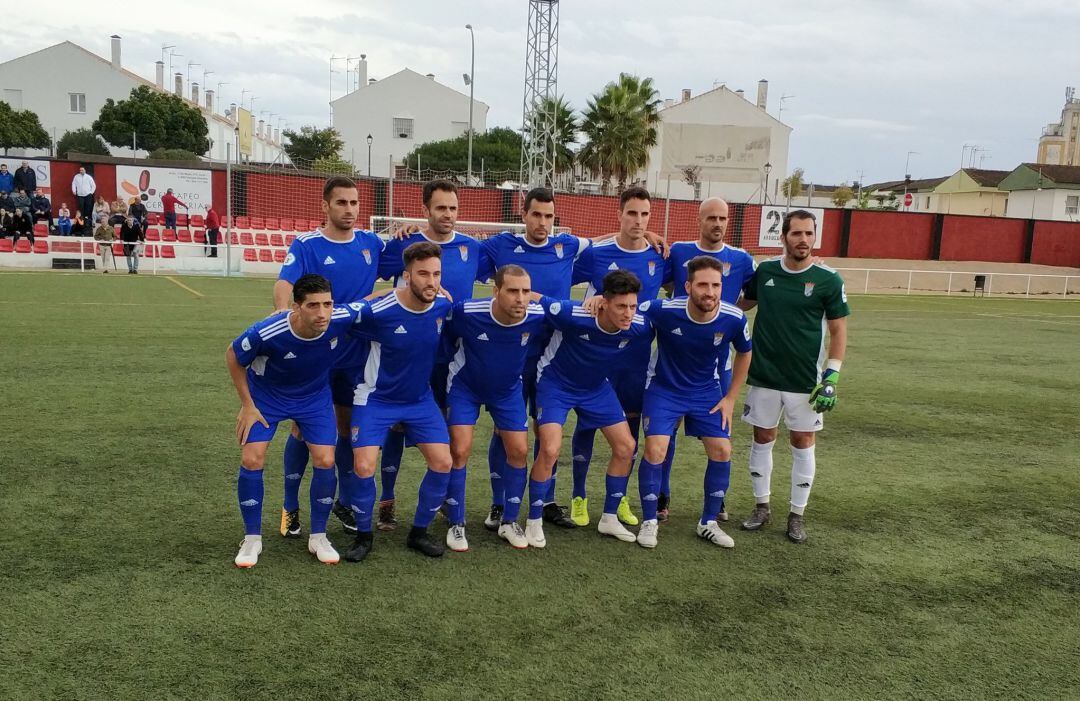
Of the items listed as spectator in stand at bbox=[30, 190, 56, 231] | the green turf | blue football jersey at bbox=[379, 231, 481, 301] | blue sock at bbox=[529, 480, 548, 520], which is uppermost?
spectator in stand at bbox=[30, 190, 56, 231]

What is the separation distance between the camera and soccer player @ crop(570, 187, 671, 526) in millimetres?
5457

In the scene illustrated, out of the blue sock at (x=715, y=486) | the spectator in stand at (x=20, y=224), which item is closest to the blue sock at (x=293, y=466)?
the blue sock at (x=715, y=486)

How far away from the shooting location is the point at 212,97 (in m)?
93.6

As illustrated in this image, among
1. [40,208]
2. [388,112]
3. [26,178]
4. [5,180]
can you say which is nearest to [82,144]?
[388,112]

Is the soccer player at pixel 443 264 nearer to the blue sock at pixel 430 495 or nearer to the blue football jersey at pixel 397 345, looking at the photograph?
the blue football jersey at pixel 397 345

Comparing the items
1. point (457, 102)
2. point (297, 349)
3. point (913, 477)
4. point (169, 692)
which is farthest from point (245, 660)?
point (457, 102)

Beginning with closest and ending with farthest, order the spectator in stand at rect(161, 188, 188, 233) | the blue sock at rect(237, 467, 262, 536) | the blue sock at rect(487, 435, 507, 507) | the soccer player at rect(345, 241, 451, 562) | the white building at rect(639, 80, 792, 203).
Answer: the blue sock at rect(237, 467, 262, 536) < the soccer player at rect(345, 241, 451, 562) < the blue sock at rect(487, 435, 507, 507) < the spectator in stand at rect(161, 188, 188, 233) < the white building at rect(639, 80, 792, 203)

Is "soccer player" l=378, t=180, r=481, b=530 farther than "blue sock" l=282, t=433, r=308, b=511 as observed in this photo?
Yes

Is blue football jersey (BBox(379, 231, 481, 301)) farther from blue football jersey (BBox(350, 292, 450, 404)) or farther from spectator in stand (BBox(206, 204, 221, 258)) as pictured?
spectator in stand (BBox(206, 204, 221, 258))

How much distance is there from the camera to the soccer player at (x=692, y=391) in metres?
5.11

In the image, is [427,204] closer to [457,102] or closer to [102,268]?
[102,268]

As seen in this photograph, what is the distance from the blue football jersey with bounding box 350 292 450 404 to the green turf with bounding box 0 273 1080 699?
3.06ft

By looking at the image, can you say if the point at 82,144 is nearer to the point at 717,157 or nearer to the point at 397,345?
the point at 717,157

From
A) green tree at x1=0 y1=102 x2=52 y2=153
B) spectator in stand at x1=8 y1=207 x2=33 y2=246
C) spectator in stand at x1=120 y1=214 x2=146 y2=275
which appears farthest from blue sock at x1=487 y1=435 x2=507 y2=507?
green tree at x1=0 y1=102 x2=52 y2=153
